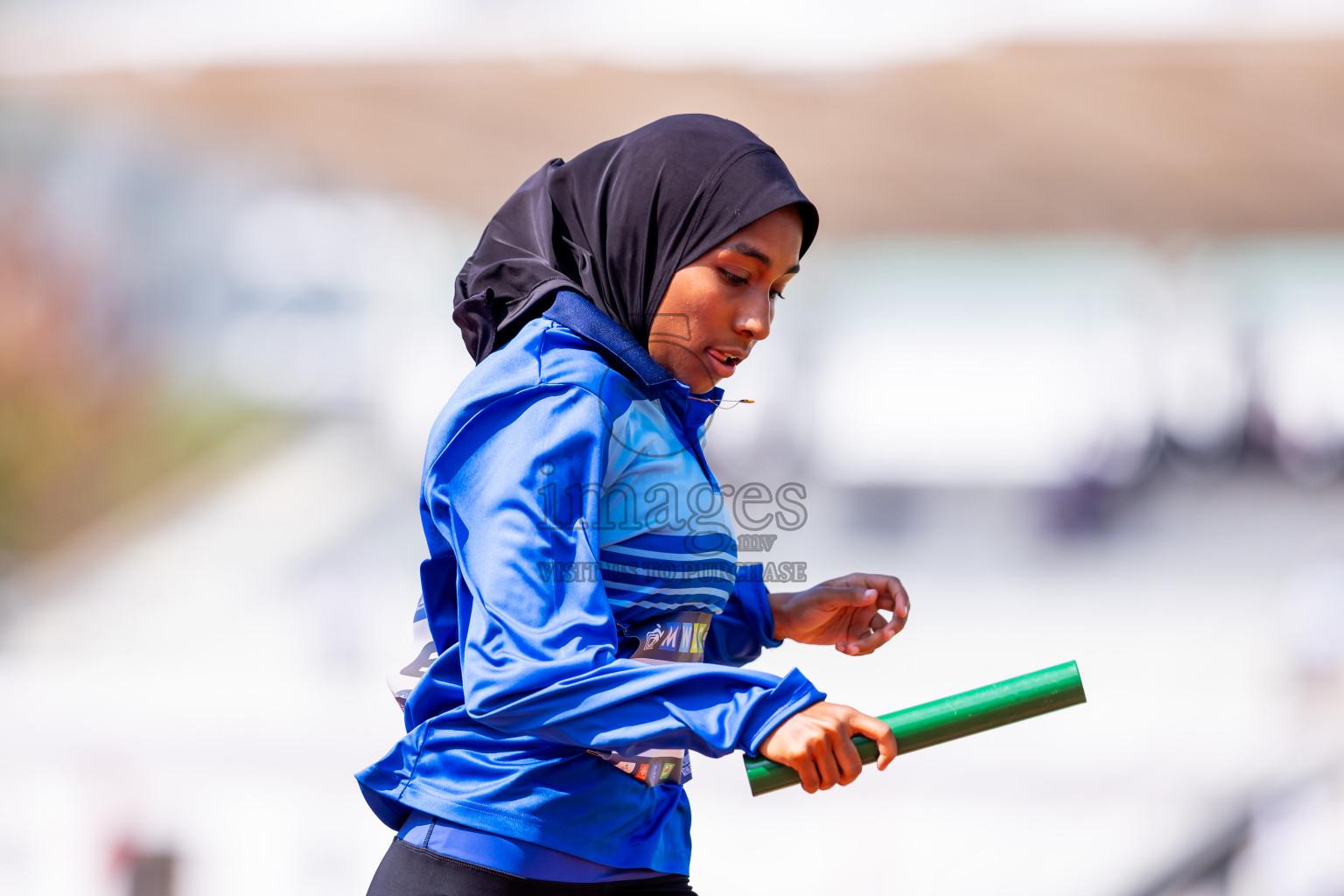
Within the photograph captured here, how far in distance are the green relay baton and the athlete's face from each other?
1.56 feet

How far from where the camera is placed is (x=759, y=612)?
1.79 m

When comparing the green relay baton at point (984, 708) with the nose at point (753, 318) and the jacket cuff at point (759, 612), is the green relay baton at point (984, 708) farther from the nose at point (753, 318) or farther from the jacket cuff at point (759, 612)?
the jacket cuff at point (759, 612)

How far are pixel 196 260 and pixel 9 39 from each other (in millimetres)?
4375

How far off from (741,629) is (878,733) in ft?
2.23

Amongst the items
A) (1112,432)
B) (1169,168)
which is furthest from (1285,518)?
(1169,168)

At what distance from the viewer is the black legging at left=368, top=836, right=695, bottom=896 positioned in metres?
1.33

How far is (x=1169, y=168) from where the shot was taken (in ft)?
35.0

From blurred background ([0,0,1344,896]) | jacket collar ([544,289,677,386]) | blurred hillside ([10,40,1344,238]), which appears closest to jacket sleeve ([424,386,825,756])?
jacket collar ([544,289,677,386])

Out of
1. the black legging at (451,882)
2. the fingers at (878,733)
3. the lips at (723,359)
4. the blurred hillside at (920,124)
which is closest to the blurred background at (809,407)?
the blurred hillside at (920,124)

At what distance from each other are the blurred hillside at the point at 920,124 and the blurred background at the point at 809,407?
A: 0.05 meters

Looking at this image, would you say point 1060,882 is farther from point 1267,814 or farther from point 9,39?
point 9,39

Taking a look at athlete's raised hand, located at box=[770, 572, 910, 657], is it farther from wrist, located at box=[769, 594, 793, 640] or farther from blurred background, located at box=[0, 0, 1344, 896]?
blurred background, located at box=[0, 0, 1344, 896]

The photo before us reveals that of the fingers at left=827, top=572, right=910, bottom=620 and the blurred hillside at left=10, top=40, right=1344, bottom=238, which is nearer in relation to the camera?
the fingers at left=827, top=572, right=910, bottom=620

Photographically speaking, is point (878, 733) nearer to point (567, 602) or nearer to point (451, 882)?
point (567, 602)
